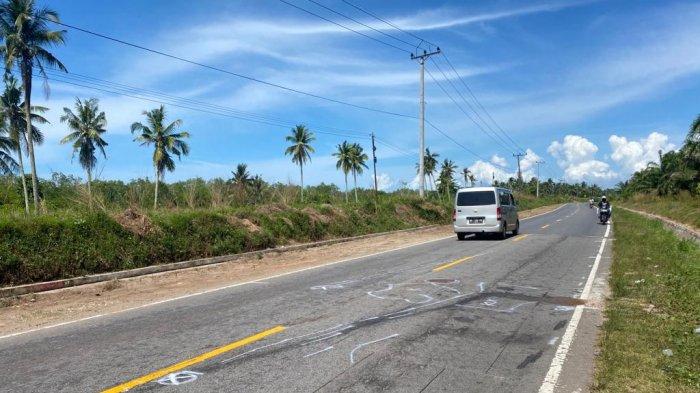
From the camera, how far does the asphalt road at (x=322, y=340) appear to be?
15.2 ft

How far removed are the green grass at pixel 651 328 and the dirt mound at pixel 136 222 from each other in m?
12.4

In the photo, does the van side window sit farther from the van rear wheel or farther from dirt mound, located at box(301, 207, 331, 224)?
dirt mound, located at box(301, 207, 331, 224)

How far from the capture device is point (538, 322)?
6.98 m

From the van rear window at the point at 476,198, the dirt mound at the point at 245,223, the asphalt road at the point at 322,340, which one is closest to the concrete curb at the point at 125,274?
the dirt mound at the point at 245,223

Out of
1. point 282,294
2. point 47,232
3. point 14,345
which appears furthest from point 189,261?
point 14,345

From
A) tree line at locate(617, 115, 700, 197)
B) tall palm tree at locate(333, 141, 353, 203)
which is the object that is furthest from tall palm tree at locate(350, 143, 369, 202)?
tree line at locate(617, 115, 700, 197)

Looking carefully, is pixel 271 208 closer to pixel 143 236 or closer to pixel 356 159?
pixel 143 236

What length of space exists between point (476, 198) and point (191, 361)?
1668 cm

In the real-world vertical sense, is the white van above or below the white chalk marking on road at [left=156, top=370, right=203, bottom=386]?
above

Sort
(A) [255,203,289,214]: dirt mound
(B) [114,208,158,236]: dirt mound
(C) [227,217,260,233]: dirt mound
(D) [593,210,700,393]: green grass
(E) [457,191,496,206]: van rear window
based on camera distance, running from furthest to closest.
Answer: (A) [255,203,289,214]: dirt mound
(E) [457,191,496,206]: van rear window
(C) [227,217,260,233]: dirt mound
(B) [114,208,158,236]: dirt mound
(D) [593,210,700,393]: green grass

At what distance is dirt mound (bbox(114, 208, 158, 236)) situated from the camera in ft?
46.8

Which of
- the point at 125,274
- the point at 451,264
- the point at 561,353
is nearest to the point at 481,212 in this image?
the point at 451,264

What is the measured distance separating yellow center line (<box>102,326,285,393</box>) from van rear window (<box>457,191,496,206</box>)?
15026mm

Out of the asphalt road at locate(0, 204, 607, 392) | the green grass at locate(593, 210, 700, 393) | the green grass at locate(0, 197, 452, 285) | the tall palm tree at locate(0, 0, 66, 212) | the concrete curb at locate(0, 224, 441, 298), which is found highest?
the tall palm tree at locate(0, 0, 66, 212)
